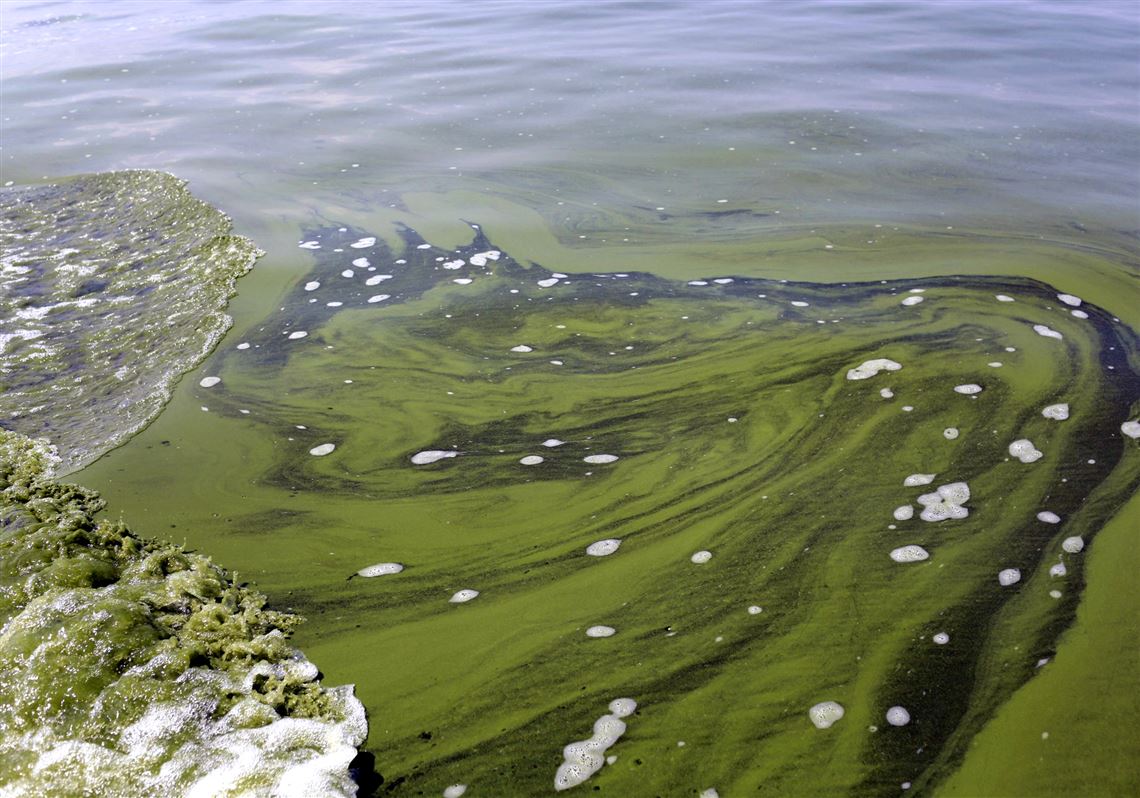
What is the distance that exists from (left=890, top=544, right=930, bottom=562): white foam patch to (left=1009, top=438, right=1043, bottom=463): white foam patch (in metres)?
0.54

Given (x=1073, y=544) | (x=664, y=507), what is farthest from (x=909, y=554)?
(x=664, y=507)

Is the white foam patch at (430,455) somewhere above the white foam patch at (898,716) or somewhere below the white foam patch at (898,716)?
above

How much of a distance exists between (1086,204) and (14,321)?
4.67 m

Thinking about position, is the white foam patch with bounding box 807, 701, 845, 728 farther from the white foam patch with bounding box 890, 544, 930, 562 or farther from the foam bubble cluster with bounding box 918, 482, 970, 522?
the foam bubble cluster with bounding box 918, 482, 970, 522

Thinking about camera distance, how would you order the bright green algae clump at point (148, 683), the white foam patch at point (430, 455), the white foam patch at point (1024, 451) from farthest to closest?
1. the white foam patch at point (430, 455)
2. the white foam patch at point (1024, 451)
3. the bright green algae clump at point (148, 683)

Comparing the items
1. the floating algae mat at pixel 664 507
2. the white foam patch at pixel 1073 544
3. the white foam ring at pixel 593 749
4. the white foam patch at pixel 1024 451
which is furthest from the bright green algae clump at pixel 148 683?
the white foam patch at pixel 1024 451

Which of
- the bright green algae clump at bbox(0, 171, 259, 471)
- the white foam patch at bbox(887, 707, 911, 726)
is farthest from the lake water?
the bright green algae clump at bbox(0, 171, 259, 471)

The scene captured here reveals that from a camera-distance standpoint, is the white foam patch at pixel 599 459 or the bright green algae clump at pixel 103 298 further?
the bright green algae clump at pixel 103 298

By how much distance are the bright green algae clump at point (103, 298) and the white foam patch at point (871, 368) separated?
88.1 inches

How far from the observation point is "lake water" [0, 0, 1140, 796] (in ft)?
5.28

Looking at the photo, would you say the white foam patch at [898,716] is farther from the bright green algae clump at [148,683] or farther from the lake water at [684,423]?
the bright green algae clump at [148,683]

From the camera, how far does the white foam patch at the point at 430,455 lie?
242 centimetres

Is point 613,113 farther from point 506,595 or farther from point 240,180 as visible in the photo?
point 506,595

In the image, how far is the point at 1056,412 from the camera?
2.48m
